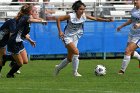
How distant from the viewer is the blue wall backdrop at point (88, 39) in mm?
26531

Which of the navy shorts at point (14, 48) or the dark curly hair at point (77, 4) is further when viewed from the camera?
the dark curly hair at point (77, 4)

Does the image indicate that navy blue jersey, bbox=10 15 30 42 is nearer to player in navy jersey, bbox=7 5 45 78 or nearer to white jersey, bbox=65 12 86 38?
player in navy jersey, bbox=7 5 45 78

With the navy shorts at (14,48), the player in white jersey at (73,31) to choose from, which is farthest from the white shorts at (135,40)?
the navy shorts at (14,48)

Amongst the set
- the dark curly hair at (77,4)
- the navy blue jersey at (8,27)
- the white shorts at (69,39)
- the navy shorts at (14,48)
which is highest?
the dark curly hair at (77,4)

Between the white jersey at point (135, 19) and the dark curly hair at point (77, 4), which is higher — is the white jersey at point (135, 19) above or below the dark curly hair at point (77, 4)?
below

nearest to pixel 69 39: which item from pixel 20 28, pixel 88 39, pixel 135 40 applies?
pixel 20 28

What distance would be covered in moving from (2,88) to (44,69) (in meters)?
7.02

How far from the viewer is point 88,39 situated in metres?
26.8

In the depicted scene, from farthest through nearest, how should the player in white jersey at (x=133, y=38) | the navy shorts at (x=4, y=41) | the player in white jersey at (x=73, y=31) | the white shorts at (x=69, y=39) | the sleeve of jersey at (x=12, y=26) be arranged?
the player in white jersey at (x=133, y=38)
the navy shorts at (x=4, y=41)
the white shorts at (x=69, y=39)
the player in white jersey at (x=73, y=31)
the sleeve of jersey at (x=12, y=26)

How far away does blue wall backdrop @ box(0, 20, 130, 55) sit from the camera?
2653cm

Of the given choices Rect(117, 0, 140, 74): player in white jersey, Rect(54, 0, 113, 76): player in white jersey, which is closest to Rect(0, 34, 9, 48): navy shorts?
Rect(54, 0, 113, 76): player in white jersey

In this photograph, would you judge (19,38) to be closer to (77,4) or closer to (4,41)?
(4,41)

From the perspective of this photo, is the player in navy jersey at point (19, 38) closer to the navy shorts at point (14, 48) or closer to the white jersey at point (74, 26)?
the navy shorts at point (14, 48)

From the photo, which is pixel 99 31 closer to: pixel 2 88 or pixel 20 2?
pixel 20 2
